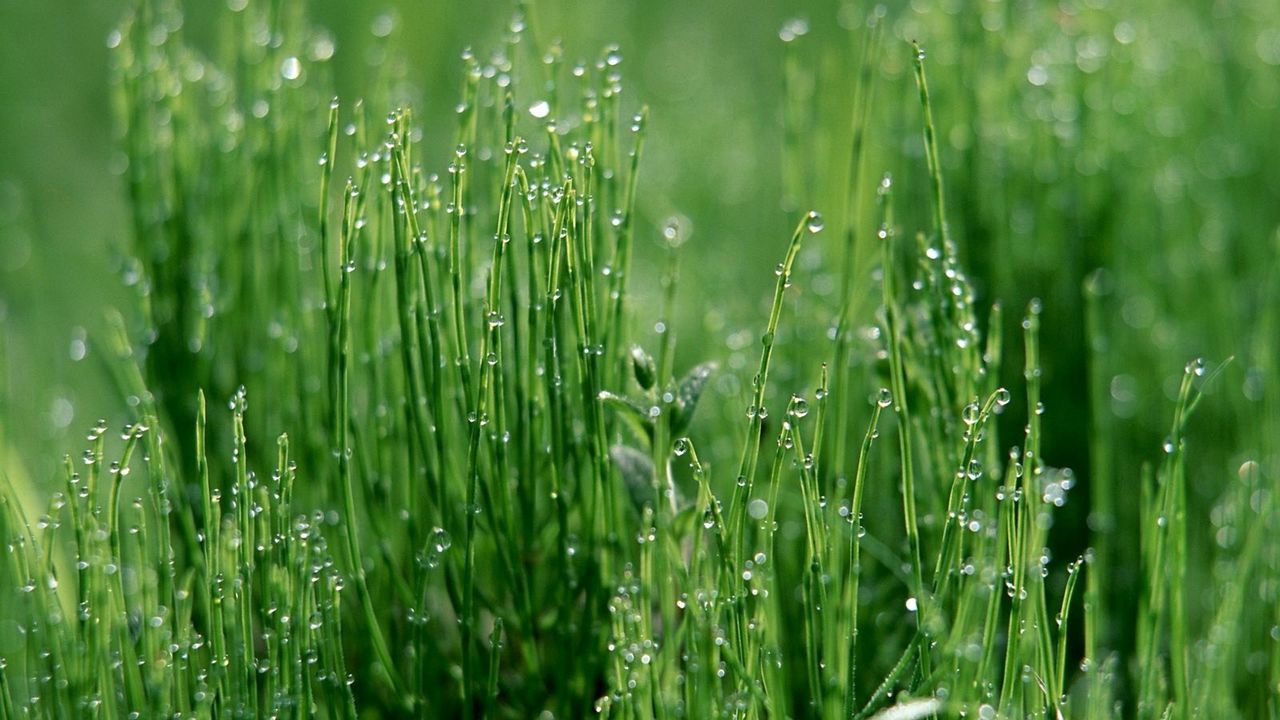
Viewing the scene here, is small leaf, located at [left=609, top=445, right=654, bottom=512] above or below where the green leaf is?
below

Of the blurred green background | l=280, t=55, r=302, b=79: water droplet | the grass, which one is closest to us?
the grass

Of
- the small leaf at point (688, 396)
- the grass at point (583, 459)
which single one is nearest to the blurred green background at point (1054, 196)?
the grass at point (583, 459)

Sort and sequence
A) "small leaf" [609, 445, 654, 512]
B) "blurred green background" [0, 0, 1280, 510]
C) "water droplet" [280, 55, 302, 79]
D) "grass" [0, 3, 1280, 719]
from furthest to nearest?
"blurred green background" [0, 0, 1280, 510] < "water droplet" [280, 55, 302, 79] < "small leaf" [609, 445, 654, 512] < "grass" [0, 3, 1280, 719]

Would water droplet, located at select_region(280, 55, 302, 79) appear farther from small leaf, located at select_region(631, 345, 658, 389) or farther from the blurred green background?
small leaf, located at select_region(631, 345, 658, 389)

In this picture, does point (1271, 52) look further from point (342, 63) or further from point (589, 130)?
point (342, 63)

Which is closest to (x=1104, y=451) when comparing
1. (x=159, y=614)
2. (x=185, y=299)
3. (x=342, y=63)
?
(x=159, y=614)

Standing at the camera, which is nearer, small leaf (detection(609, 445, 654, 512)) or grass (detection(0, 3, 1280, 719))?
grass (detection(0, 3, 1280, 719))

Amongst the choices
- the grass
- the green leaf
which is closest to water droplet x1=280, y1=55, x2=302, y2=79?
the grass
